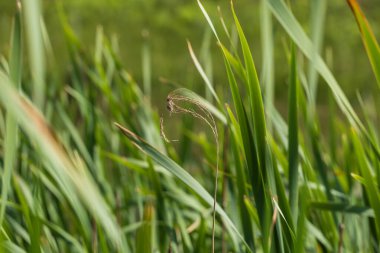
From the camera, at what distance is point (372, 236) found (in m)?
0.74

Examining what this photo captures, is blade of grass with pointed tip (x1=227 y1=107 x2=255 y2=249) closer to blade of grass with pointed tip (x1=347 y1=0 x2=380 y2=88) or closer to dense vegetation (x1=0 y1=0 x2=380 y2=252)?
dense vegetation (x1=0 y1=0 x2=380 y2=252)

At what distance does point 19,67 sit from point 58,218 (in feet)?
2.15

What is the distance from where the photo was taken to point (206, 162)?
0.90 meters

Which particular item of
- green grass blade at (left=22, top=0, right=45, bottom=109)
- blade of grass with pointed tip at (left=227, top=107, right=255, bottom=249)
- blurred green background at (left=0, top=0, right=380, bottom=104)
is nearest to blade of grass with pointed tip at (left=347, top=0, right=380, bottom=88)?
blade of grass with pointed tip at (left=227, top=107, right=255, bottom=249)

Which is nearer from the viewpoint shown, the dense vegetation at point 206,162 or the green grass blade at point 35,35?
the green grass blade at point 35,35

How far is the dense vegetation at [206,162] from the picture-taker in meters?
0.40

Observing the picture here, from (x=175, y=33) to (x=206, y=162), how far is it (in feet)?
15.2

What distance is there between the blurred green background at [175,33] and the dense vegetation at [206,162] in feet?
7.50

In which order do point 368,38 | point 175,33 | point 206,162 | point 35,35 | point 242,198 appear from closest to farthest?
point 35,35, point 368,38, point 242,198, point 206,162, point 175,33

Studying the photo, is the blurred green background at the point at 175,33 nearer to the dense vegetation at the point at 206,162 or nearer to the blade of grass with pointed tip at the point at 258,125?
the dense vegetation at the point at 206,162

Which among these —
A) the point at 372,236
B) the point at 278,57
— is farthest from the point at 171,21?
the point at 372,236

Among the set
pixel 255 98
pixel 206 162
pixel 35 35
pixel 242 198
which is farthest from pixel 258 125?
pixel 206 162

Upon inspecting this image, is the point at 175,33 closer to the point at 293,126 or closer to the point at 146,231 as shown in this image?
the point at 293,126

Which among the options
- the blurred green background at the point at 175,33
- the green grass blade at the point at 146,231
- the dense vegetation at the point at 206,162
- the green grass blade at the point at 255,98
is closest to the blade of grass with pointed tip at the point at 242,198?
the dense vegetation at the point at 206,162
